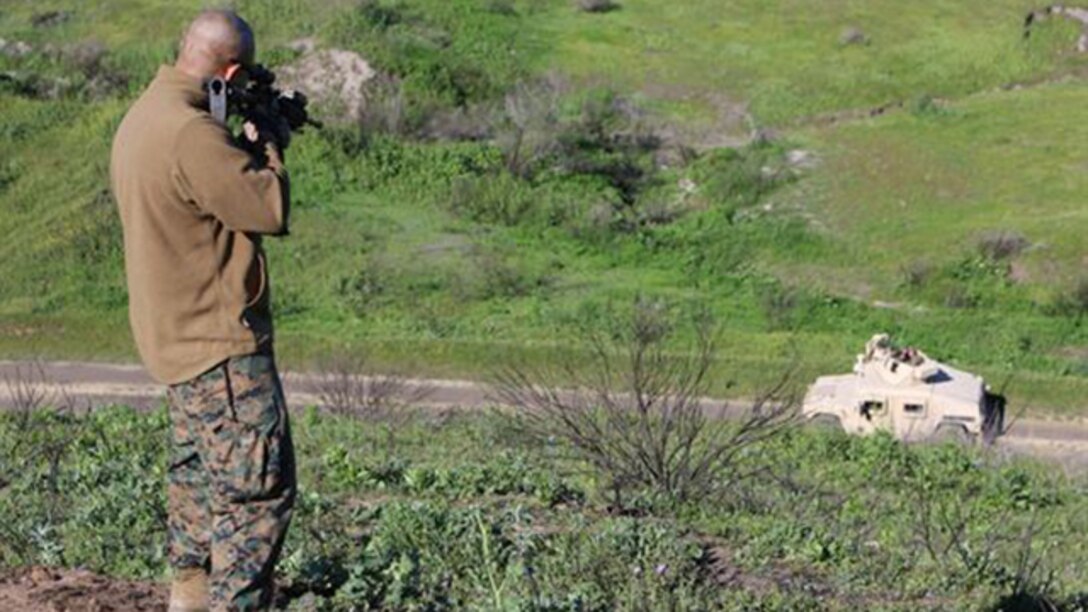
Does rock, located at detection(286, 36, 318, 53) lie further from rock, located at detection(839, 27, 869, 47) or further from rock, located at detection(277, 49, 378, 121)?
rock, located at detection(839, 27, 869, 47)

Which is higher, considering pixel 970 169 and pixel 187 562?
pixel 187 562

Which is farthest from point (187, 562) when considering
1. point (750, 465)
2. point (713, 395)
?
point (713, 395)

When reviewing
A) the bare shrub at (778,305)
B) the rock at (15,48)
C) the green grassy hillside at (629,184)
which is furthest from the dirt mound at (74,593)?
the rock at (15,48)

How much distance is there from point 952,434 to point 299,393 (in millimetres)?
8416

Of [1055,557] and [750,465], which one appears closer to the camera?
[1055,557]

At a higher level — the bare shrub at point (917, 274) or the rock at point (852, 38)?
the rock at point (852, 38)

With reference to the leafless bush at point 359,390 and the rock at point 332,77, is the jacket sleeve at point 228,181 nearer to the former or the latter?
the leafless bush at point 359,390

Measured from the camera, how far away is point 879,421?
20.0 m

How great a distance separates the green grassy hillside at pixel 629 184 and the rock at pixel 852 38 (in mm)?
107

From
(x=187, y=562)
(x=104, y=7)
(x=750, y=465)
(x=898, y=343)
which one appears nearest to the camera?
(x=187, y=562)

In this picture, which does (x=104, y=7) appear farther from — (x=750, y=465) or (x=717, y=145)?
(x=750, y=465)

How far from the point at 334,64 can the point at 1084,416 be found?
18991mm

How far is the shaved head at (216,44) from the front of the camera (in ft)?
17.7

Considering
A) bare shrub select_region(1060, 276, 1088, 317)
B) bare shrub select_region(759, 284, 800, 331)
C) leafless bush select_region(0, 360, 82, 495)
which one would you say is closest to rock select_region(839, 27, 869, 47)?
bare shrub select_region(759, 284, 800, 331)
